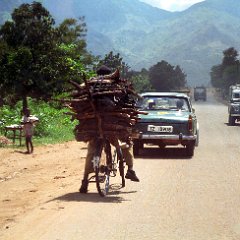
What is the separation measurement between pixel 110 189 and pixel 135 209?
75.7 inches

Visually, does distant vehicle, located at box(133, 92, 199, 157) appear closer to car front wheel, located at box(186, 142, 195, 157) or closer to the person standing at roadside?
car front wheel, located at box(186, 142, 195, 157)

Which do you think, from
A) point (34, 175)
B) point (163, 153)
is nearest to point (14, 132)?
point (163, 153)

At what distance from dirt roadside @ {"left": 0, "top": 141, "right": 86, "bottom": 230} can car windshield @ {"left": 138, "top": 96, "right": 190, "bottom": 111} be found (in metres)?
2.45

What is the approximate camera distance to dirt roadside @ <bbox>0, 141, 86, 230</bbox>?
861cm

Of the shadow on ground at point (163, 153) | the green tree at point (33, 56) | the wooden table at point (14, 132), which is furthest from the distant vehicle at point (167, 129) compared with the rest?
the green tree at point (33, 56)

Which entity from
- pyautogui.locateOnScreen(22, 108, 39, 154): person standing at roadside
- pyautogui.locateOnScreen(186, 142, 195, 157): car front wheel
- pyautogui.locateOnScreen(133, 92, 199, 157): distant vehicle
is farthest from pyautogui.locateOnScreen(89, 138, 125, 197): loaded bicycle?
pyautogui.locateOnScreen(22, 108, 39, 154): person standing at roadside

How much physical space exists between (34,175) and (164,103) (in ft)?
17.0

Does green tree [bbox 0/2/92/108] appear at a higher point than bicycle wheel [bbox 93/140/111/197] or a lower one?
higher

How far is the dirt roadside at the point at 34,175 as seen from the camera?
8.61 m

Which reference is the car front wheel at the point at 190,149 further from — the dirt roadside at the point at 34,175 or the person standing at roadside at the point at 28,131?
the person standing at roadside at the point at 28,131

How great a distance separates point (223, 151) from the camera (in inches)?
688

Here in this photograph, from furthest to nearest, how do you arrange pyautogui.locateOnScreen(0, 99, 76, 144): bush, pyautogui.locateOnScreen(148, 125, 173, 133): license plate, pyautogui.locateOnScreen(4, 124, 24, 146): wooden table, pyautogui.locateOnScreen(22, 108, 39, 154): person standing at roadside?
pyautogui.locateOnScreen(0, 99, 76, 144): bush
pyautogui.locateOnScreen(4, 124, 24, 146): wooden table
pyautogui.locateOnScreen(22, 108, 39, 154): person standing at roadside
pyautogui.locateOnScreen(148, 125, 173, 133): license plate

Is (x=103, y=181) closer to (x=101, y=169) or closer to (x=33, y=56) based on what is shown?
(x=101, y=169)

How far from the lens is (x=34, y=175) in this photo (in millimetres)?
12602
